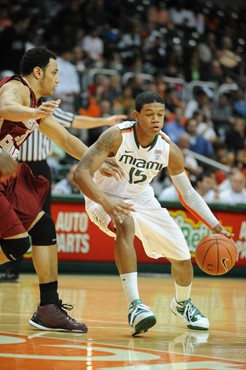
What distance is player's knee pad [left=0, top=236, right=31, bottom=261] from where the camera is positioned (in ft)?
21.4

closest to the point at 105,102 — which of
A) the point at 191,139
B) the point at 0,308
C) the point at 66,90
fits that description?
the point at 66,90

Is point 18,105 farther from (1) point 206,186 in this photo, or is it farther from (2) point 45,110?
(1) point 206,186

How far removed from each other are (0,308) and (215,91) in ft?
43.0

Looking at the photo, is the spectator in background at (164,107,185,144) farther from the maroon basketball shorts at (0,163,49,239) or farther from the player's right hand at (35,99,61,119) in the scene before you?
the player's right hand at (35,99,61,119)

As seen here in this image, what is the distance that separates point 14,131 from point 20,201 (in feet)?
1.75

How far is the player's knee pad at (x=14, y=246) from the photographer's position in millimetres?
6531

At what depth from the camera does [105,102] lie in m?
15.9

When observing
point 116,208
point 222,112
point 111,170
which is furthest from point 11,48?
point 116,208

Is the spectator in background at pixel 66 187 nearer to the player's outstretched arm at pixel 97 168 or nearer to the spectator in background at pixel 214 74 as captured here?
the player's outstretched arm at pixel 97 168

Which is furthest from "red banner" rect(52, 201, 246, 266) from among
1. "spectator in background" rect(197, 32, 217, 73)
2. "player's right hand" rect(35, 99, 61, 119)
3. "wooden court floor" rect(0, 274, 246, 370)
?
"spectator in background" rect(197, 32, 217, 73)

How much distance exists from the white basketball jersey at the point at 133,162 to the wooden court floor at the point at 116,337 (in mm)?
1147

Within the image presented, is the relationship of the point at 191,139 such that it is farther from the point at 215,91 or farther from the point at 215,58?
the point at 215,58

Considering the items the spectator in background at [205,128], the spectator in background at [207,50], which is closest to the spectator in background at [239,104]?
the spectator in background at [207,50]

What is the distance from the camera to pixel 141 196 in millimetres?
7430
